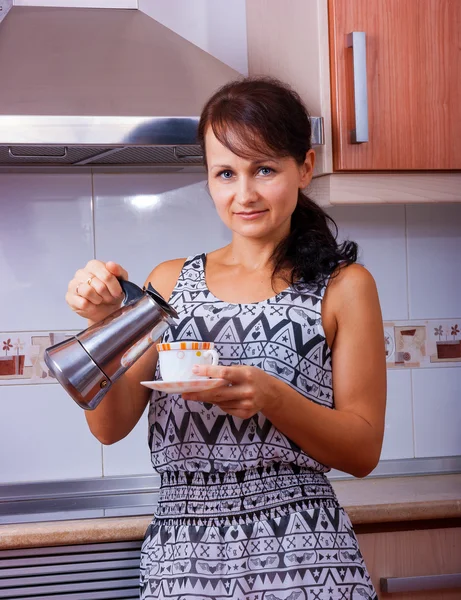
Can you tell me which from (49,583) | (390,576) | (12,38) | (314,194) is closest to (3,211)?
(12,38)

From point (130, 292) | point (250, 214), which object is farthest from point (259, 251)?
point (130, 292)

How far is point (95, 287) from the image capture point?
39.8 inches

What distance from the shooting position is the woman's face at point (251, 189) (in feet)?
3.64

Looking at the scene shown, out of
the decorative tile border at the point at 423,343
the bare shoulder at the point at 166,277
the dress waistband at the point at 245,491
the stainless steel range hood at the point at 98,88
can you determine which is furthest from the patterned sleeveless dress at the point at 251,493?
the decorative tile border at the point at 423,343

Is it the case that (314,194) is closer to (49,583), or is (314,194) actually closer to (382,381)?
(382,381)

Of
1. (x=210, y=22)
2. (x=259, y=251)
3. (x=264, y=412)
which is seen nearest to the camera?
(x=264, y=412)

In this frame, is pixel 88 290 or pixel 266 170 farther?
pixel 266 170

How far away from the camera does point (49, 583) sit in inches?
54.4

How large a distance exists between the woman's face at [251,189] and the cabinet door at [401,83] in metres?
0.52

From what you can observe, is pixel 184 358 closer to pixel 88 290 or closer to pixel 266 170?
pixel 88 290

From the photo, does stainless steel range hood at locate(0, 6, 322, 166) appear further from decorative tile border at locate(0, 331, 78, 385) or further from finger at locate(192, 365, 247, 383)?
finger at locate(192, 365, 247, 383)

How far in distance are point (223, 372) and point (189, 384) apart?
39mm

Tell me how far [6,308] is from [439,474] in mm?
1061

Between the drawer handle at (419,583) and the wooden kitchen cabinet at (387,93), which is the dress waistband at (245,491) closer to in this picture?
the drawer handle at (419,583)
